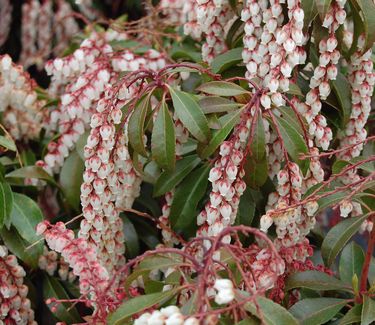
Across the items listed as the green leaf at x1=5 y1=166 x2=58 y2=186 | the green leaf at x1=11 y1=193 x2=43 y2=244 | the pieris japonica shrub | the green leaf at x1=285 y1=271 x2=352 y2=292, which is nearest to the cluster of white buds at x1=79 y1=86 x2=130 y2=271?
the pieris japonica shrub

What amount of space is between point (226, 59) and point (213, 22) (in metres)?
0.12

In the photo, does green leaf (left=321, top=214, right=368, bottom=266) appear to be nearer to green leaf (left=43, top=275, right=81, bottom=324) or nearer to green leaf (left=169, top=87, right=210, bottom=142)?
green leaf (left=169, top=87, right=210, bottom=142)


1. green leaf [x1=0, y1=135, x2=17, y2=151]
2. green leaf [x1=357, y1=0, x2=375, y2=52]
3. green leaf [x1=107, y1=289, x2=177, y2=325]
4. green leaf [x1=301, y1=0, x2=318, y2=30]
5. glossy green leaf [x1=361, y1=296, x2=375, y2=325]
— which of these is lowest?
glossy green leaf [x1=361, y1=296, x2=375, y2=325]

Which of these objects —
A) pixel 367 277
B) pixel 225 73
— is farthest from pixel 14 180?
pixel 367 277

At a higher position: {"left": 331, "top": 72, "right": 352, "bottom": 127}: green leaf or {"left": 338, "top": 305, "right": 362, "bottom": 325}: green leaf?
{"left": 331, "top": 72, "right": 352, "bottom": 127}: green leaf

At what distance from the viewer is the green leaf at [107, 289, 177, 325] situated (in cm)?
161

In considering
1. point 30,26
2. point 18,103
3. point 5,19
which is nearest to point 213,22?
point 18,103

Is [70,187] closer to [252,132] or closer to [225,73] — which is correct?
[225,73]

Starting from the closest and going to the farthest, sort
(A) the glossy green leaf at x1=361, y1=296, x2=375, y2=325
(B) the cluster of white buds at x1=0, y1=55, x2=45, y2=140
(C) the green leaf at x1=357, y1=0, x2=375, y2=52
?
(A) the glossy green leaf at x1=361, y1=296, x2=375, y2=325
(C) the green leaf at x1=357, y1=0, x2=375, y2=52
(B) the cluster of white buds at x1=0, y1=55, x2=45, y2=140

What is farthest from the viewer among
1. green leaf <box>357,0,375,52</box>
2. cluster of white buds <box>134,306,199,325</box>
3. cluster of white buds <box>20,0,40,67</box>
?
cluster of white buds <box>20,0,40,67</box>

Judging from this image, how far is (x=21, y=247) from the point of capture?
230cm

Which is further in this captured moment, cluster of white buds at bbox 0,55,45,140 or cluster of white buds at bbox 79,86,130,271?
cluster of white buds at bbox 0,55,45,140

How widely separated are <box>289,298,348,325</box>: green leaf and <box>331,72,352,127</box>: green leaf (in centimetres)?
55

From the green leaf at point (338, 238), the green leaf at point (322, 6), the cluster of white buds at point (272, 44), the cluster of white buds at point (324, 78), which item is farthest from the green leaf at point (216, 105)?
the green leaf at point (338, 238)
